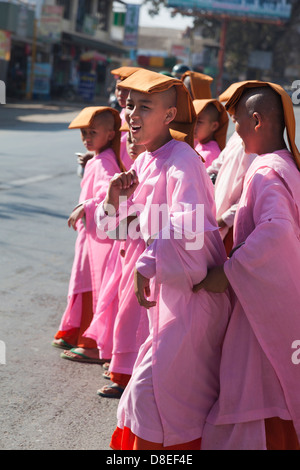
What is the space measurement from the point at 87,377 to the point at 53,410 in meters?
0.61

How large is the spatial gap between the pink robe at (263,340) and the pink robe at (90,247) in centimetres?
189

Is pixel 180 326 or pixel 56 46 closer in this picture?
pixel 180 326

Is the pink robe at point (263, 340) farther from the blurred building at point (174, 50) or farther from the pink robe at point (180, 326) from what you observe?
the blurred building at point (174, 50)

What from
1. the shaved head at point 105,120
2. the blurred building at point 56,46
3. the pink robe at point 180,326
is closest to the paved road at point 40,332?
the pink robe at point 180,326

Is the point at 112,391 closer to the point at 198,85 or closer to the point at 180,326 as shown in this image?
the point at 180,326

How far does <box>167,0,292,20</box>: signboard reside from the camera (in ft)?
167

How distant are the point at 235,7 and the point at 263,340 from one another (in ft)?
166

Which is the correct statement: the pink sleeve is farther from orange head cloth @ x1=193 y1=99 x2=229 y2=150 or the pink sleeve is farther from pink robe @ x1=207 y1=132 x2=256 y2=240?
orange head cloth @ x1=193 y1=99 x2=229 y2=150

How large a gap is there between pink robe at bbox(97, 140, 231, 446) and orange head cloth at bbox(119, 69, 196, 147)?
0.95 feet

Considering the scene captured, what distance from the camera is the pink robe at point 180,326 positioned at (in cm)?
293

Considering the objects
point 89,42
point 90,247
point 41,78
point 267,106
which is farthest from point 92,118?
point 89,42

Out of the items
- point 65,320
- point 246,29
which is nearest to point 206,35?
point 246,29

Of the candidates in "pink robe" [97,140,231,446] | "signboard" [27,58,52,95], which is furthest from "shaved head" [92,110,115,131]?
"signboard" [27,58,52,95]

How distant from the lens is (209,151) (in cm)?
532
